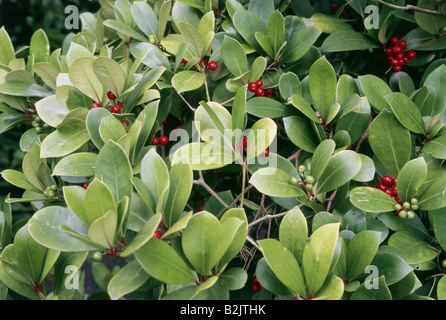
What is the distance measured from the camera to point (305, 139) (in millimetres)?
965

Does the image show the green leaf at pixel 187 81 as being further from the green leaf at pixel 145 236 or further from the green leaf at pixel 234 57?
the green leaf at pixel 145 236

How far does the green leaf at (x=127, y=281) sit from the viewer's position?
76 centimetres

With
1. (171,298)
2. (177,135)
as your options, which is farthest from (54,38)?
(171,298)

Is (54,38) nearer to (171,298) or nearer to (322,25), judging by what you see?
(322,25)

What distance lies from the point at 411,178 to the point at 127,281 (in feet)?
2.04

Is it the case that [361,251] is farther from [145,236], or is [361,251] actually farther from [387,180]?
[145,236]

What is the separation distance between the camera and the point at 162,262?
2.43ft

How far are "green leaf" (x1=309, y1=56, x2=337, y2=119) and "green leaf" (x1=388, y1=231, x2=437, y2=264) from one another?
0.33 m

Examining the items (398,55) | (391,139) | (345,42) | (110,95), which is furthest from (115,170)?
(398,55)

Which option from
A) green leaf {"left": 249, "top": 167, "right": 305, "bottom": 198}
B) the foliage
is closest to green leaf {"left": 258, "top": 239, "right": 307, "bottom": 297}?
the foliage

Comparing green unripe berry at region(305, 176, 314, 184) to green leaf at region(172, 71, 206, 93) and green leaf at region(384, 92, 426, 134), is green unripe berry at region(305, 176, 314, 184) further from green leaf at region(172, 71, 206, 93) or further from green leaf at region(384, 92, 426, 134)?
green leaf at region(172, 71, 206, 93)

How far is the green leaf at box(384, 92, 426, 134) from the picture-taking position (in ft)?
3.02

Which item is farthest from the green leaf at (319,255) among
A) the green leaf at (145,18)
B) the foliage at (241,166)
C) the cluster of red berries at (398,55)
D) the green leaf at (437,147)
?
the green leaf at (145,18)
